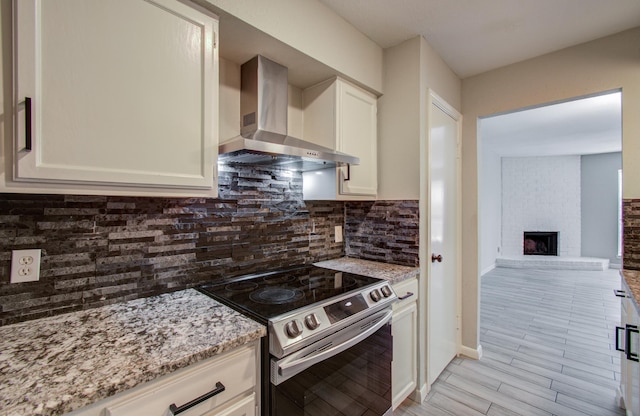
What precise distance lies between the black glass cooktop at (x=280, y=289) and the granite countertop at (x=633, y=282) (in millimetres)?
1161

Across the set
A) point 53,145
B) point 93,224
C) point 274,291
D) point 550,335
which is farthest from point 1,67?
point 550,335

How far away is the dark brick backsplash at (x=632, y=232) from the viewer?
6.18 ft

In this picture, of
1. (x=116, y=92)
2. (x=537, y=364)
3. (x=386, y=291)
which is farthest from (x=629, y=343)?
(x=116, y=92)

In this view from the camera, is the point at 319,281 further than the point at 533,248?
No

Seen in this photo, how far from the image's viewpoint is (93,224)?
1.25 meters

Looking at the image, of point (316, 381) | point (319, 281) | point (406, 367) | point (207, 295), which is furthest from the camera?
point (406, 367)

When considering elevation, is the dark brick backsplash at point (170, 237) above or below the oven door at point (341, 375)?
above

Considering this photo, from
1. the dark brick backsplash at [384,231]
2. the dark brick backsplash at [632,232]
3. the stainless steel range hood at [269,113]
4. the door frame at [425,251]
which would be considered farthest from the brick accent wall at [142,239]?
the dark brick backsplash at [632,232]

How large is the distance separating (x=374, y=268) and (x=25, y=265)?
175 cm

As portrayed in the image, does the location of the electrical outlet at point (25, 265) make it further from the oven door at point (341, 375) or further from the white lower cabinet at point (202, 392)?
the oven door at point (341, 375)

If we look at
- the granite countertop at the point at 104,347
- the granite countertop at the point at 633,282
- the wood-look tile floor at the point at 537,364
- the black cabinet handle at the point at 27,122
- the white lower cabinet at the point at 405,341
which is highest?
the black cabinet handle at the point at 27,122

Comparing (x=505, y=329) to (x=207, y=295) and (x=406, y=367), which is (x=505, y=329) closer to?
(x=406, y=367)

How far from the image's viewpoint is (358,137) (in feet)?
6.88

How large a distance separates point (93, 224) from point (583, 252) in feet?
29.0
